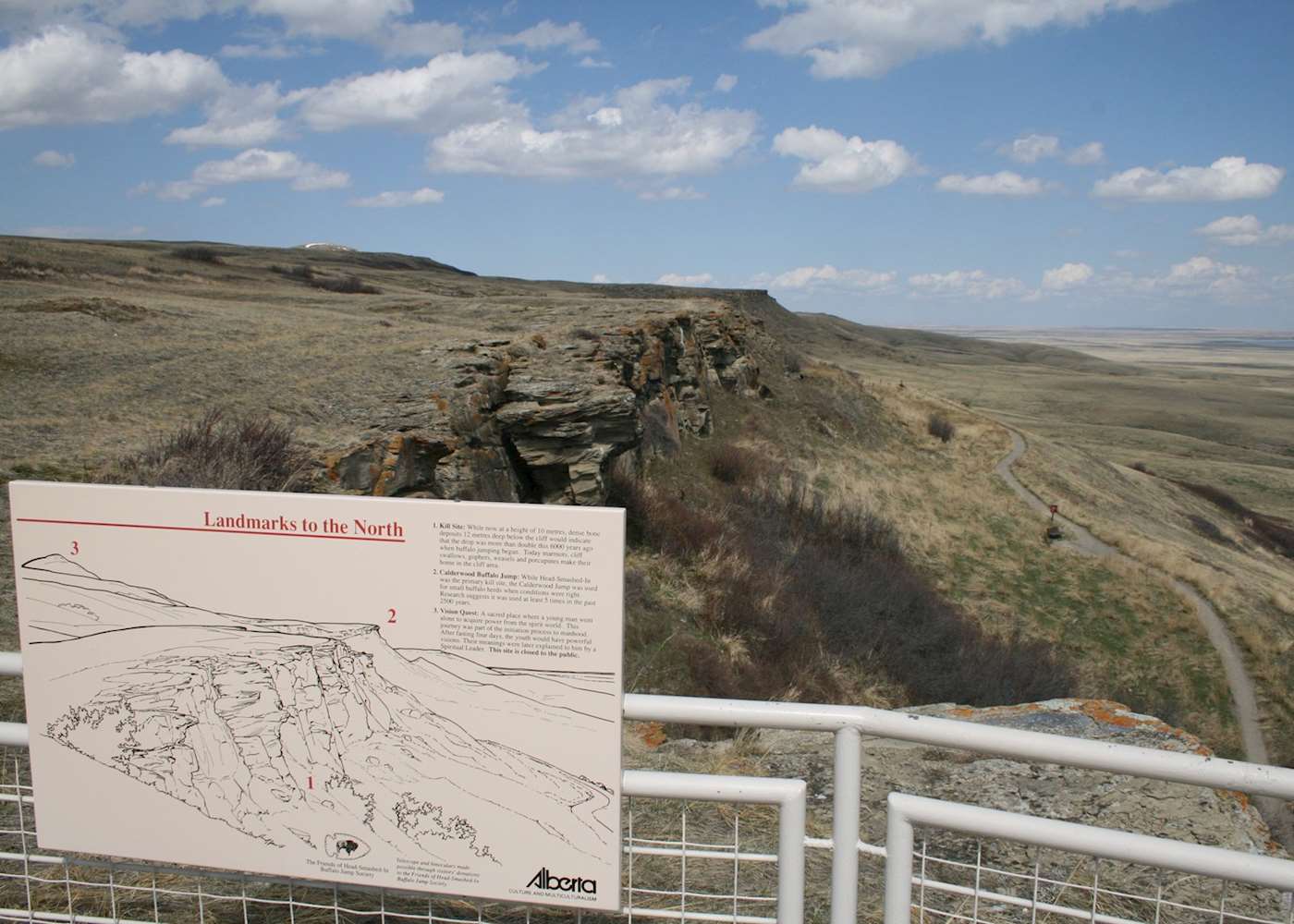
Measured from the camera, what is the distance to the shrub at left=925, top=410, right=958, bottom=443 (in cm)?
3862

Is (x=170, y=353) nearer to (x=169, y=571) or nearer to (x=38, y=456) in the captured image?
(x=38, y=456)

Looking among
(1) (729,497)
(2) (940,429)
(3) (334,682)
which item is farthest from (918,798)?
(2) (940,429)

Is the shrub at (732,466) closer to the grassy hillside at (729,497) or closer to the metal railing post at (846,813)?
the grassy hillside at (729,497)

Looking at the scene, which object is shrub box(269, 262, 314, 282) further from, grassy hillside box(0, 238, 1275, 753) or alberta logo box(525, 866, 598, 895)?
alberta logo box(525, 866, 598, 895)

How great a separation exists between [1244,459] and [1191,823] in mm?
74182

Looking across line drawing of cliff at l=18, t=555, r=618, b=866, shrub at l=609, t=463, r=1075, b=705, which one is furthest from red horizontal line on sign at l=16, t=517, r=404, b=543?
shrub at l=609, t=463, r=1075, b=705

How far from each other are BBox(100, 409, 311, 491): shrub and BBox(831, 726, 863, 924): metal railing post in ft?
24.5

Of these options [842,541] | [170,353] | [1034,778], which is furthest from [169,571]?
[842,541]

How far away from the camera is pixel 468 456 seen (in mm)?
12844

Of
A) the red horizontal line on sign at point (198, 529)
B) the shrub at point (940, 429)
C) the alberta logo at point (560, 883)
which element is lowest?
the shrub at point (940, 429)

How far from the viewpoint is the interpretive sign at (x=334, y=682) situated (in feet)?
8.98

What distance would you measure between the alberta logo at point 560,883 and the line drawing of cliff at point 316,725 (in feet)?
0.27

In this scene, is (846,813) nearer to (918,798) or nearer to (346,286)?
(918,798)

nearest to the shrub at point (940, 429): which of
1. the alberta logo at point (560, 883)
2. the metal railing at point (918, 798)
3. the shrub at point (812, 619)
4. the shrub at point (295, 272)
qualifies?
the shrub at point (812, 619)
